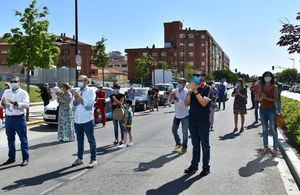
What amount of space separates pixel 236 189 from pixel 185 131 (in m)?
3.11

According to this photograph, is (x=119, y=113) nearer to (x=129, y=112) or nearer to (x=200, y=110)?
(x=129, y=112)

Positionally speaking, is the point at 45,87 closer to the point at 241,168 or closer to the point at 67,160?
the point at 67,160

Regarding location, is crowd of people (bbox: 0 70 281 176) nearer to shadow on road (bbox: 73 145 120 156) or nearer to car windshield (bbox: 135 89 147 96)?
shadow on road (bbox: 73 145 120 156)

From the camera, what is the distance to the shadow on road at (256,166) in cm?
751

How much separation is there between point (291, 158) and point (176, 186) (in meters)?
2.91

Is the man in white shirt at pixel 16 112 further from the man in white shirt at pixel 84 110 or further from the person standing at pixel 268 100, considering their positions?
the person standing at pixel 268 100

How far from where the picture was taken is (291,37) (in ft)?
40.0

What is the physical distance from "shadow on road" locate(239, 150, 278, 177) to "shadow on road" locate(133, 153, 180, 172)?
155 cm

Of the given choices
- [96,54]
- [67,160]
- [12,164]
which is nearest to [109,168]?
[67,160]

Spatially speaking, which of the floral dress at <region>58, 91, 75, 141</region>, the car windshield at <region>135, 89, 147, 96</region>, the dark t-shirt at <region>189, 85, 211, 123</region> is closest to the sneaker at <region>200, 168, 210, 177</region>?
the dark t-shirt at <region>189, 85, 211, 123</region>

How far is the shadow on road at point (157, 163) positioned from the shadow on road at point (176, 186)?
0.97m

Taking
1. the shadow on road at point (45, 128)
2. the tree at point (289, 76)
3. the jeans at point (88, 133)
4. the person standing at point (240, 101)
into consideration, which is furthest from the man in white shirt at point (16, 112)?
the tree at point (289, 76)

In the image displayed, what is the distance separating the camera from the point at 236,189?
636 centimetres

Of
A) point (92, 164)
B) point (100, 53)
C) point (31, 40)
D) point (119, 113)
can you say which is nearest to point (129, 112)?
point (119, 113)
